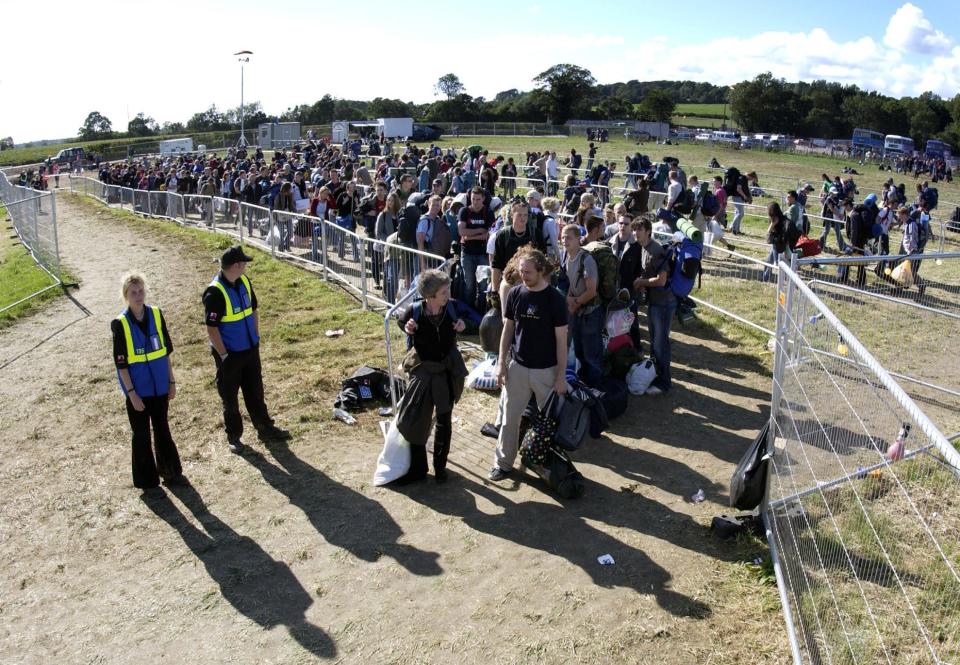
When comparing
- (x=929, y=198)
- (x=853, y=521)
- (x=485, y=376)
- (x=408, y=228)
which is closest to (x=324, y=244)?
(x=408, y=228)

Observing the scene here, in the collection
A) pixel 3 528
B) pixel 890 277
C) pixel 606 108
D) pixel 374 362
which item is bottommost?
pixel 3 528

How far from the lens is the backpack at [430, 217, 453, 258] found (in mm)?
10617

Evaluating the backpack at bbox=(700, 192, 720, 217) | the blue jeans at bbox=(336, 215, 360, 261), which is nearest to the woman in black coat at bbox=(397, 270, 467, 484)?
the blue jeans at bbox=(336, 215, 360, 261)

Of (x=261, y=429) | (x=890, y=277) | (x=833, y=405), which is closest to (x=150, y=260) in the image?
(x=261, y=429)

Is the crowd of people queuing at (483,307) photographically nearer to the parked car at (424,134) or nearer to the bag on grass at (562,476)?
the bag on grass at (562,476)

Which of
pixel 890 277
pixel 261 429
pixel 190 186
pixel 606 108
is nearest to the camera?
pixel 261 429

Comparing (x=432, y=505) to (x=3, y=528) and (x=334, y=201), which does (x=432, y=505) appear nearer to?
(x=3, y=528)

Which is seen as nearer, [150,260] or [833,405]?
[833,405]

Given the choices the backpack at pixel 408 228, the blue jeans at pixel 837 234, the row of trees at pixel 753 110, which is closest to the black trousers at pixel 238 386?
the backpack at pixel 408 228

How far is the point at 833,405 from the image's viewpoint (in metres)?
4.15

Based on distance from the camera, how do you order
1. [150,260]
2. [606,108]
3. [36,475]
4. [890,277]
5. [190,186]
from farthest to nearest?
[606,108]
[190,186]
[150,260]
[890,277]
[36,475]

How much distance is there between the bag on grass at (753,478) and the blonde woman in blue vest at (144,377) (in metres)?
4.62

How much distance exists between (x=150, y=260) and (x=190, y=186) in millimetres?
10270

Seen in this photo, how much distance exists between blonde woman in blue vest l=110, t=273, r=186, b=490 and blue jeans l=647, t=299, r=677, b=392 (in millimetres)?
4792
